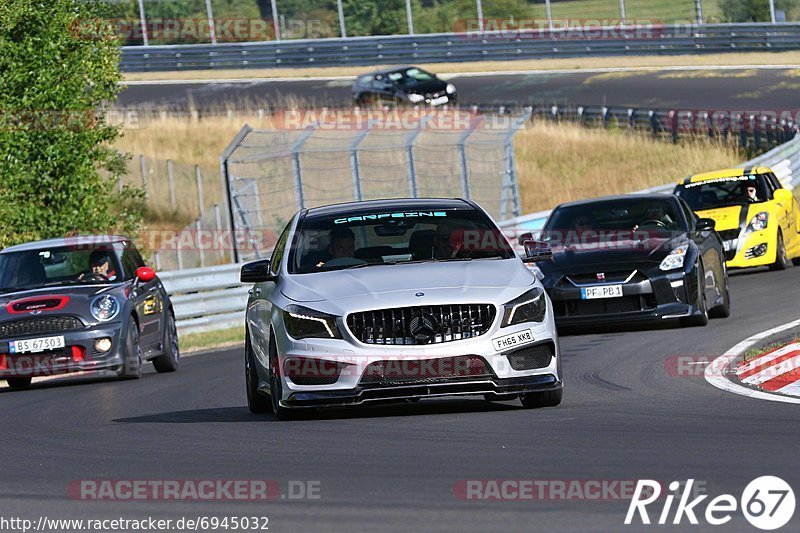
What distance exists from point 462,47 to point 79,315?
38.6 m

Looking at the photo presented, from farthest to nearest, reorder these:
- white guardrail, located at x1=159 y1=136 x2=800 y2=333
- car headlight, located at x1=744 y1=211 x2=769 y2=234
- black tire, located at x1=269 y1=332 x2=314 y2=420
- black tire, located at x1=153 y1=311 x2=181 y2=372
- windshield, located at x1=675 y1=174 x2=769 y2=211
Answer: white guardrail, located at x1=159 y1=136 x2=800 y2=333 → windshield, located at x1=675 y1=174 x2=769 y2=211 → car headlight, located at x1=744 y1=211 x2=769 y2=234 → black tire, located at x1=153 y1=311 x2=181 y2=372 → black tire, located at x1=269 y1=332 x2=314 y2=420

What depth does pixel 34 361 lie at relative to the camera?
52.0ft

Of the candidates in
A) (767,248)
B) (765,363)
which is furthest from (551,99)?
(765,363)

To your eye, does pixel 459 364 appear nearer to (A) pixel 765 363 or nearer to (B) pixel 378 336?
(B) pixel 378 336

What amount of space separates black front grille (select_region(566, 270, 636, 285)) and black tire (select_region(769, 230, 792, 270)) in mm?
6661

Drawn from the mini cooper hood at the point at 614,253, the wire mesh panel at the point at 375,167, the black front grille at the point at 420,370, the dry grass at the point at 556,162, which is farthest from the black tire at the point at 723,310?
the dry grass at the point at 556,162

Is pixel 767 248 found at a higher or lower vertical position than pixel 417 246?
lower

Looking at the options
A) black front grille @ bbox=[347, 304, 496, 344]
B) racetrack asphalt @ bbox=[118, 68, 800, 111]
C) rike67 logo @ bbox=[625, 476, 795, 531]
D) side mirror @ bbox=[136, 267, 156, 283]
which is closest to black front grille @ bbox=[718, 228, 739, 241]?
side mirror @ bbox=[136, 267, 156, 283]

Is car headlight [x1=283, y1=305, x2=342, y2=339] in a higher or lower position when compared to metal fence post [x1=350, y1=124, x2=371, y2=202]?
higher

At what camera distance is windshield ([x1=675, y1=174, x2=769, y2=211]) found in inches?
867

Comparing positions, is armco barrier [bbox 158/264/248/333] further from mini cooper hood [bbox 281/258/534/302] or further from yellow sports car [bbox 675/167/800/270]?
mini cooper hood [bbox 281/258/534/302]

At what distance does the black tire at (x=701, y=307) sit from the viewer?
631 inches

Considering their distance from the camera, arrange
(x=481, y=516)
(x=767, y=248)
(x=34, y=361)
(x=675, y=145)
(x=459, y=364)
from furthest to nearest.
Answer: (x=675, y=145) → (x=767, y=248) → (x=34, y=361) → (x=459, y=364) → (x=481, y=516)

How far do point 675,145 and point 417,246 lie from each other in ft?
93.9
